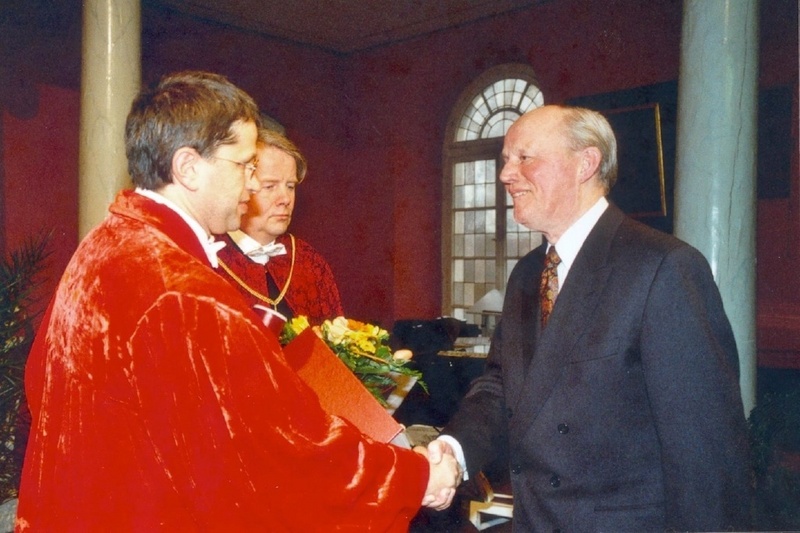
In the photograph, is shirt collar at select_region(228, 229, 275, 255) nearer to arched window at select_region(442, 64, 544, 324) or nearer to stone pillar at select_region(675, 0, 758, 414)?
stone pillar at select_region(675, 0, 758, 414)

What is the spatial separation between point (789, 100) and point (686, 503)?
5.95 m

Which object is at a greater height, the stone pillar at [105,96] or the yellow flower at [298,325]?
the stone pillar at [105,96]

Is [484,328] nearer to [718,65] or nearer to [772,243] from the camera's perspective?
[772,243]

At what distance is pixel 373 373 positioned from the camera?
2.44m

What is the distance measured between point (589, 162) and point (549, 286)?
0.41m

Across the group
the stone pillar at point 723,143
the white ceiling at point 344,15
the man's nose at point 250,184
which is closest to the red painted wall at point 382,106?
the white ceiling at point 344,15

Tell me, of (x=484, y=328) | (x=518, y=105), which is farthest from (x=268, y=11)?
(x=484, y=328)

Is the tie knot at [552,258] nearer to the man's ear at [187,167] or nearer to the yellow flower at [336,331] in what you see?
the yellow flower at [336,331]

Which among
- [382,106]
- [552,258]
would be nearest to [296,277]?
[552,258]

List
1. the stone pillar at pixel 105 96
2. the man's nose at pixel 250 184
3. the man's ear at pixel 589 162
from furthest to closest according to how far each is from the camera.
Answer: the stone pillar at pixel 105 96 < the man's ear at pixel 589 162 < the man's nose at pixel 250 184

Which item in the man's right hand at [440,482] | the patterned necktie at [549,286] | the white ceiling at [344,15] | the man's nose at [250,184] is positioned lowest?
the man's right hand at [440,482]

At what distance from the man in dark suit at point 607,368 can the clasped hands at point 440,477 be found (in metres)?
0.04

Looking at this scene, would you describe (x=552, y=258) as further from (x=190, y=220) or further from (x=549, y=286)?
(x=190, y=220)

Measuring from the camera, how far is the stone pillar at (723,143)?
146 inches
